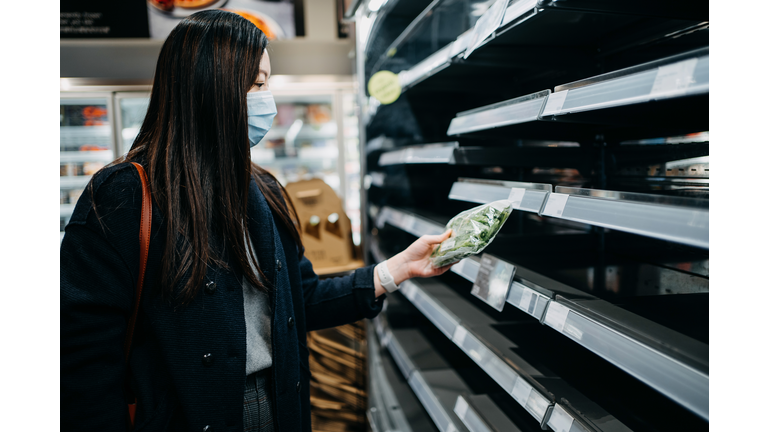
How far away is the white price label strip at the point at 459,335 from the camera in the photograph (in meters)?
1.44

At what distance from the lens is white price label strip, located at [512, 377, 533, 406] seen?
1.05 meters

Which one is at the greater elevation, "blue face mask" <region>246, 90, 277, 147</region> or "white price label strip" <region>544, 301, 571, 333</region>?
"blue face mask" <region>246, 90, 277, 147</region>

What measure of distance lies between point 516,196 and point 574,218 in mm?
242

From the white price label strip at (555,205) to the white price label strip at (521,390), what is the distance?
422 mm

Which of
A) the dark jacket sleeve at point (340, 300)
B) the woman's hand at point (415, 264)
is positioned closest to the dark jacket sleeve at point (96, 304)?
the dark jacket sleeve at point (340, 300)

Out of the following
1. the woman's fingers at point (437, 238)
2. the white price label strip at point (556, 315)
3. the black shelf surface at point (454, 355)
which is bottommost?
the black shelf surface at point (454, 355)

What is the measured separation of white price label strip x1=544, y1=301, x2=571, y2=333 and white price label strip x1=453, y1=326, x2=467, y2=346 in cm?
50

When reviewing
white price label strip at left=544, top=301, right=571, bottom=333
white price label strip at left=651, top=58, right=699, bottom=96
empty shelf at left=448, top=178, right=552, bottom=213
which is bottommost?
white price label strip at left=544, top=301, right=571, bottom=333

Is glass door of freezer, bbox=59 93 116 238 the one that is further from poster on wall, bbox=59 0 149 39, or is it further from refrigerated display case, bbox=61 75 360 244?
poster on wall, bbox=59 0 149 39

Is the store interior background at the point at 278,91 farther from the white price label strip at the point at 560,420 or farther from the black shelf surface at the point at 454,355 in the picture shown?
the white price label strip at the point at 560,420

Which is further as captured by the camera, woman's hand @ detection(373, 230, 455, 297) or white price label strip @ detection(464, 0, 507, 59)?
woman's hand @ detection(373, 230, 455, 297)

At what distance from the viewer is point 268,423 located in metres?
1.15

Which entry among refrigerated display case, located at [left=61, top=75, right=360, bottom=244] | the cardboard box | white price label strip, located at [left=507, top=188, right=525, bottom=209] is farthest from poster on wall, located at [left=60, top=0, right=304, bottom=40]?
white price label strip, located at [left=507, top=188, right=525, bottom=209]

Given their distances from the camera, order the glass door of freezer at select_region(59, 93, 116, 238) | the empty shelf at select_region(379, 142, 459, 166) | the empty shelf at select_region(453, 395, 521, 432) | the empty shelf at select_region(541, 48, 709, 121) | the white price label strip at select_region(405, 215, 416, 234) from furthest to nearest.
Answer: the glass door of freezer at select_region(59, 93, 116, 238) → the white price label strip at select_region(405, 215, 416, 234) → the empty shelf at select_region(379, 142, 459, 166) → the empty shelf at select_region(453, 395, 521, 432) → the empty shelf at select_region(541, 48, 709, 121)
